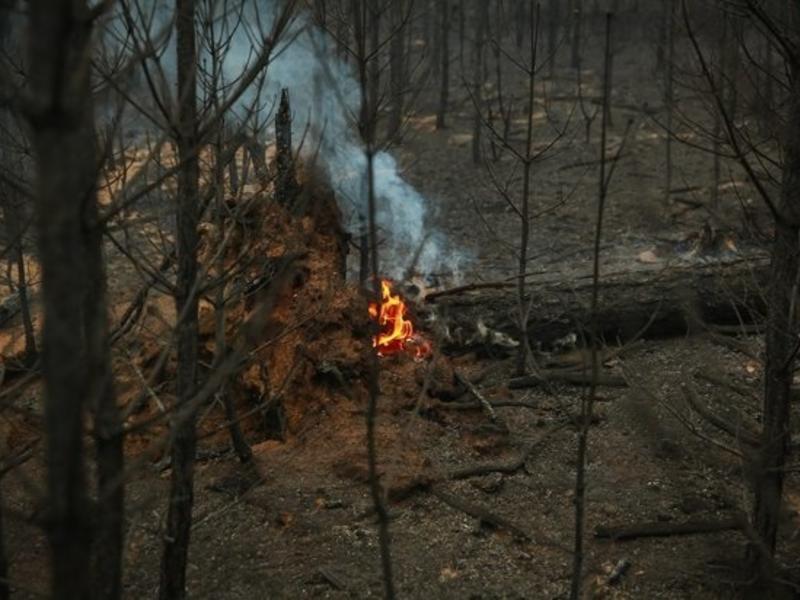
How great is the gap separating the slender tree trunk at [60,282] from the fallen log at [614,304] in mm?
8128

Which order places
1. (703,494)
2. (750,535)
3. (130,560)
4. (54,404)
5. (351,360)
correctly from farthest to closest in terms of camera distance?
(351,360) < (703,494) < (130,560) < (750,535) < (54,404)

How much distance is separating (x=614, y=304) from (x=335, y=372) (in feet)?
13.2

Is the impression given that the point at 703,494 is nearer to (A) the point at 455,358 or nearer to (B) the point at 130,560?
(A) the point at 455,358

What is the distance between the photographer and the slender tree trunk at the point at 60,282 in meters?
1.75

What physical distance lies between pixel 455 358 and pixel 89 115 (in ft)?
24.2

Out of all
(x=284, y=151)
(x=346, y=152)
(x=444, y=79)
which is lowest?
(x=284, y=151)

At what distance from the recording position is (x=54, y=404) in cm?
180

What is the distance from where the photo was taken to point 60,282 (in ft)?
6.04

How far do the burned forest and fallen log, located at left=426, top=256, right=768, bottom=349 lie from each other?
37 millimetres

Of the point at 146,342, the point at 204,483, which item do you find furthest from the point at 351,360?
the point at 146,342

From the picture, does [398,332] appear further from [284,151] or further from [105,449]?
[105,449]

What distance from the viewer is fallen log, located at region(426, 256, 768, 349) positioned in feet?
32.8

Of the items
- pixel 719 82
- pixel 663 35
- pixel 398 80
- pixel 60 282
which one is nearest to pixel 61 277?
pixel 60 282

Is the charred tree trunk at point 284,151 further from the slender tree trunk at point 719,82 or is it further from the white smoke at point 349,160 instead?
the slender tree trunk at point 719,82
